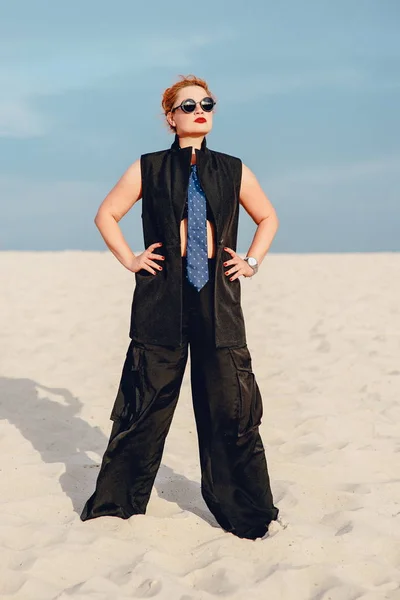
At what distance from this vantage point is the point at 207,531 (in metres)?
4.56

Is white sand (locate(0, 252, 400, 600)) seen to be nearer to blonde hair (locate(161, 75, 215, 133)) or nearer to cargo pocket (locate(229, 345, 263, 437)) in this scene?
cargo pocket (locate(229, 345, 263, 437))

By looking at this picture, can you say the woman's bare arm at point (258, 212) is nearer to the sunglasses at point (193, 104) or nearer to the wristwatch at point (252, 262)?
the wristwatch at point (252, 262)

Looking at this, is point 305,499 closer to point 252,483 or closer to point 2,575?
point 252,483

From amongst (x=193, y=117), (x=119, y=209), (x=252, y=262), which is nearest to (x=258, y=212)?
(x=252, y=262)

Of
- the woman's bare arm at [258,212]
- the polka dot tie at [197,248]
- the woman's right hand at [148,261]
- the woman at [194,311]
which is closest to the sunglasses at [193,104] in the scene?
the woman at [194,311]

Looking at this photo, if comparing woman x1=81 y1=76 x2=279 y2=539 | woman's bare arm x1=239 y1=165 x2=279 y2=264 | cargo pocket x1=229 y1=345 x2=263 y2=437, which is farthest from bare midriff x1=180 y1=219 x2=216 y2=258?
cargo pocket x1=229 y1=345 x2=263 y2=437

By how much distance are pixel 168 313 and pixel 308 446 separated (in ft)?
8.57

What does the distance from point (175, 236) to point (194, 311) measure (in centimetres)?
39

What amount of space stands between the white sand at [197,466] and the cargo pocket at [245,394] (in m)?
0.65

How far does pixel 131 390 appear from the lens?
14.3ft

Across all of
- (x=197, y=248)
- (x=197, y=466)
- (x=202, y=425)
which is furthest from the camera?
(x=197, y=466)

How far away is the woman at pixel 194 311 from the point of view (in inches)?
163

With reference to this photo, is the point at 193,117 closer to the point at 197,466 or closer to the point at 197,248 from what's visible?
the point at 197,248

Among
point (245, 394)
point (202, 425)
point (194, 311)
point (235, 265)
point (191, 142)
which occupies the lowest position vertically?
point (202, 425)
